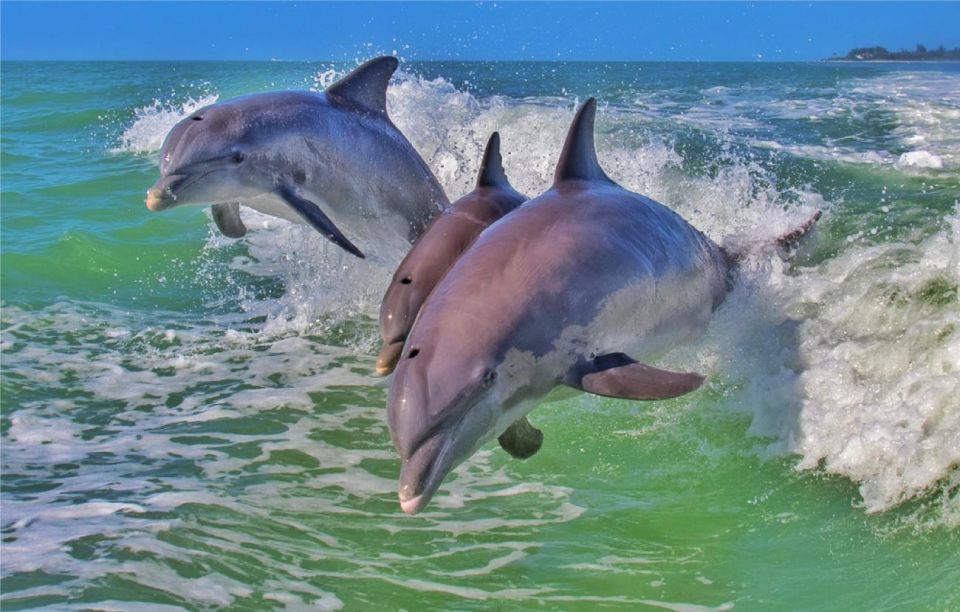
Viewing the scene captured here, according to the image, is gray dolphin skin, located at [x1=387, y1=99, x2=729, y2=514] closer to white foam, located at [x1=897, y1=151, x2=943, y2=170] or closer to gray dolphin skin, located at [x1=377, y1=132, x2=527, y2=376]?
gray dolphin skin, located at [x1=377, y1=132, x2=527, y2=376]

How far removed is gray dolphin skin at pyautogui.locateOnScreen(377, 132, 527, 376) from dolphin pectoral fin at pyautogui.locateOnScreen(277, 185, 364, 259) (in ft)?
4.00

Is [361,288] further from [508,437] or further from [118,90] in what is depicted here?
[118,90]

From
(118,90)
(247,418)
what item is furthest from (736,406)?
(118,90)

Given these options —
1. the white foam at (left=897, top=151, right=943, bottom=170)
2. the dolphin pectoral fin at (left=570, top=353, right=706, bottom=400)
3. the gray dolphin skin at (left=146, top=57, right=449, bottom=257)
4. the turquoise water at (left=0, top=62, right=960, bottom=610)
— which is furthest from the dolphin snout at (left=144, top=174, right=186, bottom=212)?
the white foam at (left=897, top=151, right=943, bottom=170)

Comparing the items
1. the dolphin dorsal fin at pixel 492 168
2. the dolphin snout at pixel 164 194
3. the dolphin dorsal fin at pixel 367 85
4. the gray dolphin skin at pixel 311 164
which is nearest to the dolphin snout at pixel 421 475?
the dolphin dorsal fin at pixel 492 168

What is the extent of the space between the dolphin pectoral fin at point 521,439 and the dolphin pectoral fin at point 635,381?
40 centimetres

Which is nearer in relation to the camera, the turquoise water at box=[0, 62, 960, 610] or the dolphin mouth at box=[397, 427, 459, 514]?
the dolphin mouth at box=[397, 427, 459, 514]

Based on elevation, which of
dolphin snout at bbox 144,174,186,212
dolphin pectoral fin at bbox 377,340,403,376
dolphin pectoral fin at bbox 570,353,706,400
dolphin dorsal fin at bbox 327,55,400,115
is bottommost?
dolphin pectoral fin at bbox 377,340,403,376

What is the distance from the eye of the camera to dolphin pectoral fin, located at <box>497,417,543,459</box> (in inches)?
191

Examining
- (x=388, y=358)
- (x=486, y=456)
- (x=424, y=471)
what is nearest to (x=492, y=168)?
(x=388, y=358)

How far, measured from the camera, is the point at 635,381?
445cm

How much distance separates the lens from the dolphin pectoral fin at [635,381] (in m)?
4.39

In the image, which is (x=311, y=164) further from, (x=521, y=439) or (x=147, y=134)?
(x=147, y=134)

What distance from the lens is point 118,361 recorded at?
388 inches
